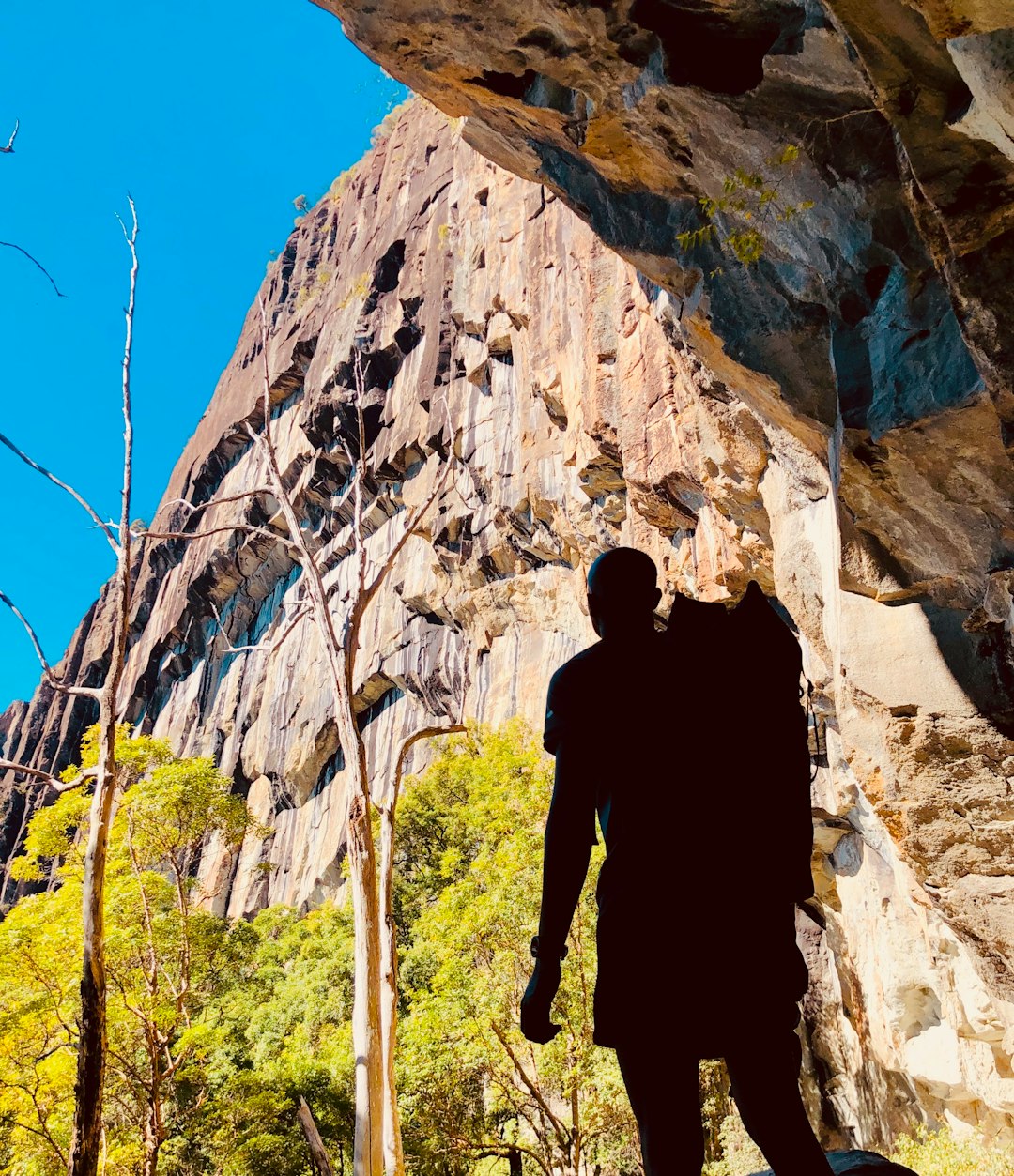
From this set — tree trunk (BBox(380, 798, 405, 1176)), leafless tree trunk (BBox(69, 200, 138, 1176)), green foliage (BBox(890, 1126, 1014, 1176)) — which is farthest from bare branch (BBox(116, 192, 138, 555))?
green foliage (BBox(890, 1126, 1014, 1176))

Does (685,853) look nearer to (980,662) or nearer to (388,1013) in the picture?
(980,662)

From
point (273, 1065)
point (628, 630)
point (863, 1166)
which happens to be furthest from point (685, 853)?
point (273, 1065)

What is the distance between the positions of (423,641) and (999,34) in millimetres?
26139

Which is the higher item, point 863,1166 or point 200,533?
point 200,533

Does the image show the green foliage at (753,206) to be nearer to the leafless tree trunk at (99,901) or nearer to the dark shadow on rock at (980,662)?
the dark shadow on rock at (980,662)

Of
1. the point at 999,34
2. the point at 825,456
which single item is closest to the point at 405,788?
the point at 825,456

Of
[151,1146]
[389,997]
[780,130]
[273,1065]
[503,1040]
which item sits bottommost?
[151,1146]

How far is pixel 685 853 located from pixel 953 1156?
7.98m

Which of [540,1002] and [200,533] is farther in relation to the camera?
[200,533]

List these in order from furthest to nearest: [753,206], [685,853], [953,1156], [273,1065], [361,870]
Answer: [273,1065] → [953,1156] → [361,870] → [753,206] → [685,853]

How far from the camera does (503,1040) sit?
10094mm

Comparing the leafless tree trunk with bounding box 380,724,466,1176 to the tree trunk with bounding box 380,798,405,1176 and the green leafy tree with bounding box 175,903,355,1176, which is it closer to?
the tree trunk with bounding box 380,798,405,1176

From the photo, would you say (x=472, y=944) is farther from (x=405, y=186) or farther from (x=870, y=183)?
(x=405, y=186)

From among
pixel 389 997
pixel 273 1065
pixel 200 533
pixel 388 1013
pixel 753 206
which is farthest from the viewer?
pixel 273 1065
